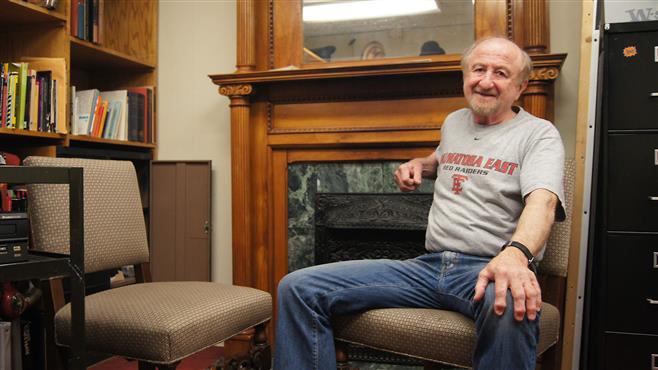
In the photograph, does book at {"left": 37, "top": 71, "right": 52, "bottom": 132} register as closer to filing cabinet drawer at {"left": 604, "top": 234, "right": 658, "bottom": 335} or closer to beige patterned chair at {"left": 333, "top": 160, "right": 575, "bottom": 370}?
beige patterned chair at {"left": 333, "top": 160, "right": 575, "bottom": 370}

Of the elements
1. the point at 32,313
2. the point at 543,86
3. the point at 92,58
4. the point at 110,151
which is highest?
the point at 92,58

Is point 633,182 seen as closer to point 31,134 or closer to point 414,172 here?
point 414,172

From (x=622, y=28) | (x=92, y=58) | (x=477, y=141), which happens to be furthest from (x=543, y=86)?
(x=92, y=58)

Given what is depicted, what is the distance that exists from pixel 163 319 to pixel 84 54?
5.31ft

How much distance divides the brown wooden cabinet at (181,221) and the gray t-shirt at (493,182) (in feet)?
4.52

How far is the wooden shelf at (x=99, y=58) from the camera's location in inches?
93.9

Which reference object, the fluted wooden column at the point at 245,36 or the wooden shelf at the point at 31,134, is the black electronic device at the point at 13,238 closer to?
the wooden shelf at the point at 31,134

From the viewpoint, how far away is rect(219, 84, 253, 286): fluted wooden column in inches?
93.8

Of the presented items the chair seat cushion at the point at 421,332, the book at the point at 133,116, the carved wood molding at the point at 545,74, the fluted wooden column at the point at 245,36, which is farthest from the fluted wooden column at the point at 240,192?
the carved wood molding at the point at 545,74

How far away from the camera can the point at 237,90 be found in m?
2.35

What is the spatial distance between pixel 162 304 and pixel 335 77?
1.17 metres

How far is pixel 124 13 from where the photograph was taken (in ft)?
9.12

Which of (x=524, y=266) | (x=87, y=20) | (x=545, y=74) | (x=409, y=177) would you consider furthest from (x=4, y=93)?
(x=545, y=74)

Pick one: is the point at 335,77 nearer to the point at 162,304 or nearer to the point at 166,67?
the point at 166,67
